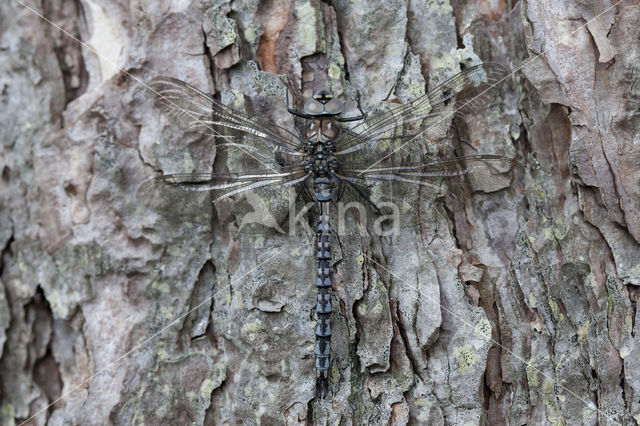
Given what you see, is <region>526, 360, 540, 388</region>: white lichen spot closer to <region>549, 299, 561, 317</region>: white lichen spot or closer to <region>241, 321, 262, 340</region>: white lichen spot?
<region>549, 299, 561, 317</region>: white lichen spot

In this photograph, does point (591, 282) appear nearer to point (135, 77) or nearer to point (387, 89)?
point (387, 89)

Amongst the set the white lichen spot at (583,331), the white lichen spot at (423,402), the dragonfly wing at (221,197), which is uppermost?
the dragonfly wing at (221,197)

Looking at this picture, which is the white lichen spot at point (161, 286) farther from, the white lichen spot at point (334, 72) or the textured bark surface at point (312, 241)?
the white lichen spot at point (334, 72)

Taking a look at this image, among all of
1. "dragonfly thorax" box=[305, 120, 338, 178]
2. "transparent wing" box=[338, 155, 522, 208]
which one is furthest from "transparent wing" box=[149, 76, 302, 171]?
"transparent wing" box=[338, 155, 522, 208]

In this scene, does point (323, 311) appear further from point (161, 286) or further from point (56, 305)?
point (56, 305)

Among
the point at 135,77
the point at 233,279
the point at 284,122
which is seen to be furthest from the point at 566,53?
the point at 135,77

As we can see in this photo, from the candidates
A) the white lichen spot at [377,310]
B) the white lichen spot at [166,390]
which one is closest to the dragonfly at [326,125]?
the white lichen spot at [377,310]

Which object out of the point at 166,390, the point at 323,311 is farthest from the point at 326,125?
the point at 166,390
